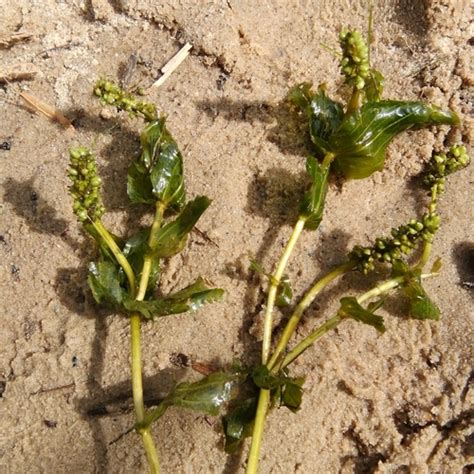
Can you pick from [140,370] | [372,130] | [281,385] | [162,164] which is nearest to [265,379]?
[281,385]

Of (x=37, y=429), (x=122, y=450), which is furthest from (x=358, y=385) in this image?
(x=37, y=429)

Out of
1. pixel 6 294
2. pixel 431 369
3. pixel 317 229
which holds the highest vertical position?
pixel 317 229

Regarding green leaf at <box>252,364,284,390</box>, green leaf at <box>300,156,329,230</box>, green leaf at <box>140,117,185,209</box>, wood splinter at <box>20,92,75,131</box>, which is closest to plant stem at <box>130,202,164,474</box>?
green leaf at <box>140,117,185,209</box>

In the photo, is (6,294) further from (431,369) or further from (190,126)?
(431,369)

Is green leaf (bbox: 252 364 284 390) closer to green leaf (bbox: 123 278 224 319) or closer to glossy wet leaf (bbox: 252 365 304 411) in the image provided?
glossy wet leaf (bbox: 252 365 304 411)

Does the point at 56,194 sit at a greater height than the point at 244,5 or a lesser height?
lesser

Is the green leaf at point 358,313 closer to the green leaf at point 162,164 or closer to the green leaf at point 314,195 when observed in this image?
the green leaf at point 314,195
